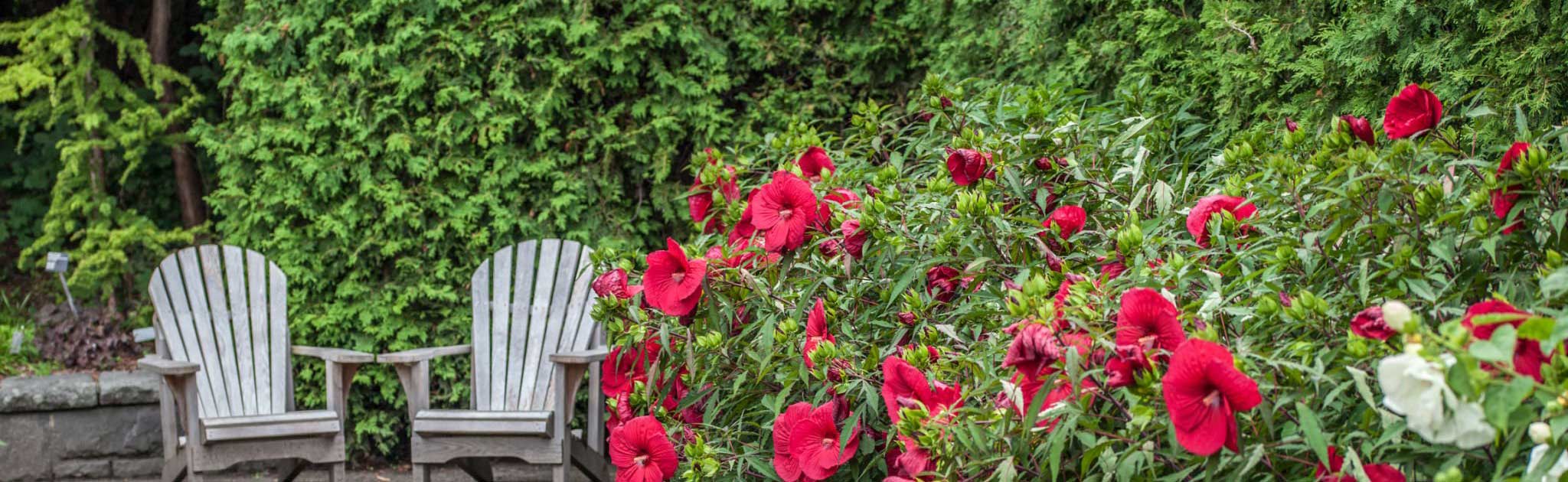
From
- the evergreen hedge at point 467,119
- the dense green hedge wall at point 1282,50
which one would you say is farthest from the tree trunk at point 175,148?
the dense green hedge wall at point 1282,50

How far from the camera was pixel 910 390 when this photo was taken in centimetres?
141

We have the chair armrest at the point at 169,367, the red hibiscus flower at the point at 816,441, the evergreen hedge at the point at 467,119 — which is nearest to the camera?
the red hibiscus flower at the point at 816,441

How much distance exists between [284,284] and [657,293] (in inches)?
85.4

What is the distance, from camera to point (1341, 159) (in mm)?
1298

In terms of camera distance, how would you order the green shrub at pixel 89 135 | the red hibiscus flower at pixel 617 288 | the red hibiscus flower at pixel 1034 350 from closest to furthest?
the red hibiscus flower at pixel 1034 350
the red hibiscus flower at pixel 617 288
the green shrub at pixel 89 135

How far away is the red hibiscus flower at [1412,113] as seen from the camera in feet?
4.36

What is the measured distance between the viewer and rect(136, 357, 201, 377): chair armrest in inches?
116

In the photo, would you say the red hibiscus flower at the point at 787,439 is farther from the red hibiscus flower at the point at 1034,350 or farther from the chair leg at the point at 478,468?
the chair leg at the point at 478,468

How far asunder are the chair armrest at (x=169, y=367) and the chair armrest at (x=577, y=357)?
0.92 meters

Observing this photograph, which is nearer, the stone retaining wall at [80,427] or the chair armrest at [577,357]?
the chair armrest at [577,357]

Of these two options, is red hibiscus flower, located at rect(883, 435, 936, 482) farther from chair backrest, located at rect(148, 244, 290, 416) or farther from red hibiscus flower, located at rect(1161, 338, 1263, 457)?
chair backrest, located at rect(148, 244, 290, 416)

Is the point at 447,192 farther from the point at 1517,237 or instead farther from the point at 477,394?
the point at 1517,237

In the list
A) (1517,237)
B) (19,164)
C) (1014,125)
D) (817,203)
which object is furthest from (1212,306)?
(19,164)

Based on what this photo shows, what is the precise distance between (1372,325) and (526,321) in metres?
2.81
